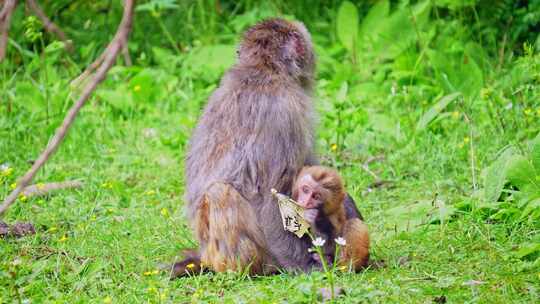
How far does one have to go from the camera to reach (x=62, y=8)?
11391 mm

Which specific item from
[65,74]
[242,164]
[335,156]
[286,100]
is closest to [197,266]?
[242,164]

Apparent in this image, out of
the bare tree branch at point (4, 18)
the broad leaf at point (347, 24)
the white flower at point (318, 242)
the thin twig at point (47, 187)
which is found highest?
the bare tree branch at point (4, 18)

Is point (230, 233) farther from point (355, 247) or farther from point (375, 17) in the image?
point (375, 17)

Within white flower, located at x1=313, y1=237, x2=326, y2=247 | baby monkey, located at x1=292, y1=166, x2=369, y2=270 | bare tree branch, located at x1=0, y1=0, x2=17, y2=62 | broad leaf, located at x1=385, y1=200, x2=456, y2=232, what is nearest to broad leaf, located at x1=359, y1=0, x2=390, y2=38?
broad leaf, located at x1=385, y1=200, x2=456, y2=232

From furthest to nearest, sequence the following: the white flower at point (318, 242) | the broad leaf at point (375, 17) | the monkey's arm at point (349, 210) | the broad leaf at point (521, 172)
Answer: the broad leaf at point (375, 17) → the broad leaf at point (521, 172) → the monkey's arm at point (349, 210) → the white flower at point (318, 242)

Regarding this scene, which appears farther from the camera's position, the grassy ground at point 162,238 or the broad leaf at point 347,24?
the broad leaf at point 347,24

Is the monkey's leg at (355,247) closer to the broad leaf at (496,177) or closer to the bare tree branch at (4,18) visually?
the broad leaf at (496,177)

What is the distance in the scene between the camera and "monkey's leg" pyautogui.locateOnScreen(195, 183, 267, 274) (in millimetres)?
5602

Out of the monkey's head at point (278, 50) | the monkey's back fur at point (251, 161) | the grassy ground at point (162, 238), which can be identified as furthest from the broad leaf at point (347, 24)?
the monkey's back fur at point (251, 161)

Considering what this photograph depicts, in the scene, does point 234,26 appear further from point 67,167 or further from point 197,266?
point 197,266

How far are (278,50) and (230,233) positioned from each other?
130 cm

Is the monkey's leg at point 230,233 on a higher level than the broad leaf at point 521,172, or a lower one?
lower

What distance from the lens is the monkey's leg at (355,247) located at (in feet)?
18.5

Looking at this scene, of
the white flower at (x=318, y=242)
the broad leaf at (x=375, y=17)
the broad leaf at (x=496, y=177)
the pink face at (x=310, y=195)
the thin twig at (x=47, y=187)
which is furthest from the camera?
the broad leaf at (x=375, y=17)
